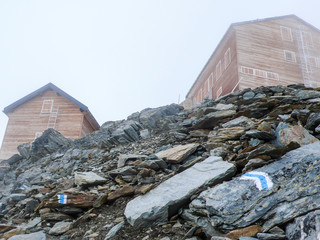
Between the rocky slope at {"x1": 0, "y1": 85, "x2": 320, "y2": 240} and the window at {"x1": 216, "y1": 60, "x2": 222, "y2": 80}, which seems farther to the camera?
the window at {"x1": 216, "y1": 60, "x2": 222, "y2": 80}

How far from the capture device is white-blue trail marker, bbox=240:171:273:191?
14.7 ft

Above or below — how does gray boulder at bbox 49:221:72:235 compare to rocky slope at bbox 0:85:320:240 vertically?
below

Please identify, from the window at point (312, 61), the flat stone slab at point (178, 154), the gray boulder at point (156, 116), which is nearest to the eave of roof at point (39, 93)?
the gray boulder at point (156, 116)

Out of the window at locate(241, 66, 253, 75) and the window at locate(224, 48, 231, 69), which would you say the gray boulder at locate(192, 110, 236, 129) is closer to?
the window at locate(241, 66, 253, 75)

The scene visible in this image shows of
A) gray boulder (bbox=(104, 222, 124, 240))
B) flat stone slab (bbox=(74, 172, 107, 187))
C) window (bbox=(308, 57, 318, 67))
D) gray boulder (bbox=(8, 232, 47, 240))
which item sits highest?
window (bbox=(308, 57, 318, 67))

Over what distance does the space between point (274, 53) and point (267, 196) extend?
915 inches

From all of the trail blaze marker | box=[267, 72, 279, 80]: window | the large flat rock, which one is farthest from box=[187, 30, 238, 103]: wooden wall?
the trail blaze marker

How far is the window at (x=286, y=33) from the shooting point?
24.7 metres

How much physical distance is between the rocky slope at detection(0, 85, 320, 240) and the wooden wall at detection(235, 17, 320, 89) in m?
12.3

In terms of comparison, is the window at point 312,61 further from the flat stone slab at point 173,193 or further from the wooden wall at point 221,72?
the flat stone slab at point 173,193

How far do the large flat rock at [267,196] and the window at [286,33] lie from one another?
937 inches

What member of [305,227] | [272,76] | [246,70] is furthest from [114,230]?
[272,76]

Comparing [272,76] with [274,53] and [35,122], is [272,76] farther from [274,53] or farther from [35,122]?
[35,122]

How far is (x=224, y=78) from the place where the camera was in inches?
954
